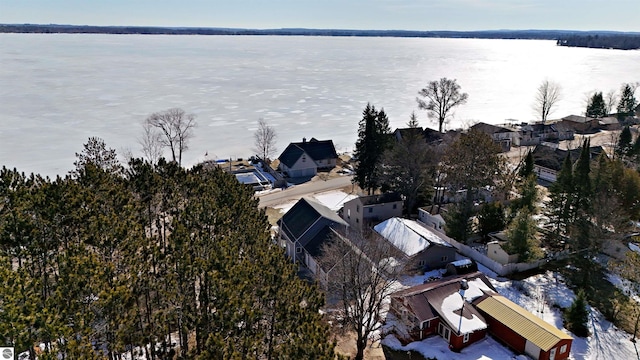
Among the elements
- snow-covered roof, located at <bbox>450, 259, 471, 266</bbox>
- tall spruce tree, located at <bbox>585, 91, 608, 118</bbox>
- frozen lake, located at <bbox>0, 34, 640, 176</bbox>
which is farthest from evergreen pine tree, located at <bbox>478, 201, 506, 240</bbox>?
tall spruce tree, located at <bbox>585, 91, 608, 118</bbox>

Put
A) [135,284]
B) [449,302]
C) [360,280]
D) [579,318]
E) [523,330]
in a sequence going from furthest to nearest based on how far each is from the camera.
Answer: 1. [449,302]
2. [579,318]
3. [523,330]
4. [360,280]
5. [135,284]

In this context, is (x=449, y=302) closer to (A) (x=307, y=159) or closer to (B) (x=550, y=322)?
(B) (x=550, y=322)

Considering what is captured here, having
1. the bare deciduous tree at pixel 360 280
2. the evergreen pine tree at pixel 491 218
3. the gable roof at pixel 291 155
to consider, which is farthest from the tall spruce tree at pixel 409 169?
the bare deciduous tree at pixel 360 280

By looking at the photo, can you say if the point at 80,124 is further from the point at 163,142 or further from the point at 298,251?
the point at 298,251

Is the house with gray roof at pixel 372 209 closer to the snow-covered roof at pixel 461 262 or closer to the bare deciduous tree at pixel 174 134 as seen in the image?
the snow-covered roof at pixel 461 262

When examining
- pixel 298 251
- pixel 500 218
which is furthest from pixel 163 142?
pixel 500 218

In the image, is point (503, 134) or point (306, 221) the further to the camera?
point (503, 134)

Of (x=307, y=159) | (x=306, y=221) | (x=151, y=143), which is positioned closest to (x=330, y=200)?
(x=307, y=159)
